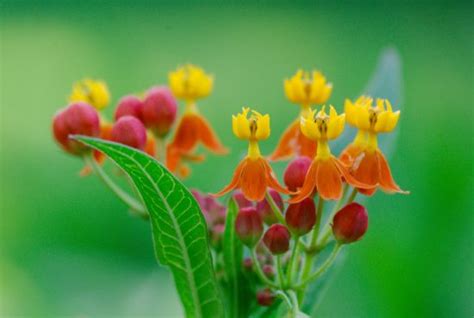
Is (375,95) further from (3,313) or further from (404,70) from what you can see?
(404,70)

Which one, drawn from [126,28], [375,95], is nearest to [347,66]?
[126,28]

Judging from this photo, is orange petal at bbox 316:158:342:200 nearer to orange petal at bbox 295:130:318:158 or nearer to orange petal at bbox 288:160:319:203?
orange petal at bbox 288:160:319:203

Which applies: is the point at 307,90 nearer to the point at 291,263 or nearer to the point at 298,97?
the point at 298,97

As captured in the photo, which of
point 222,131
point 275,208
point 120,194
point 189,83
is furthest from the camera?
point 222,131

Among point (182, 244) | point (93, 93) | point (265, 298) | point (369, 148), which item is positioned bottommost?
point (265, 298)

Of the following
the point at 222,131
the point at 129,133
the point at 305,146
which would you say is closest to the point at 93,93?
the point at 129,133

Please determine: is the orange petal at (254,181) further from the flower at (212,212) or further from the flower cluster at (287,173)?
the flower at (212,212)

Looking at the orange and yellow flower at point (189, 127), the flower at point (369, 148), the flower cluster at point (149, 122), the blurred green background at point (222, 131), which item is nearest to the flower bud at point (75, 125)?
the flower cluster at point (149, 122)

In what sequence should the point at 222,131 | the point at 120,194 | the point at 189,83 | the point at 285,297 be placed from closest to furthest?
the point at 285,297 → the point at 120,194 → the point at 189,83 → the point at 222,131
